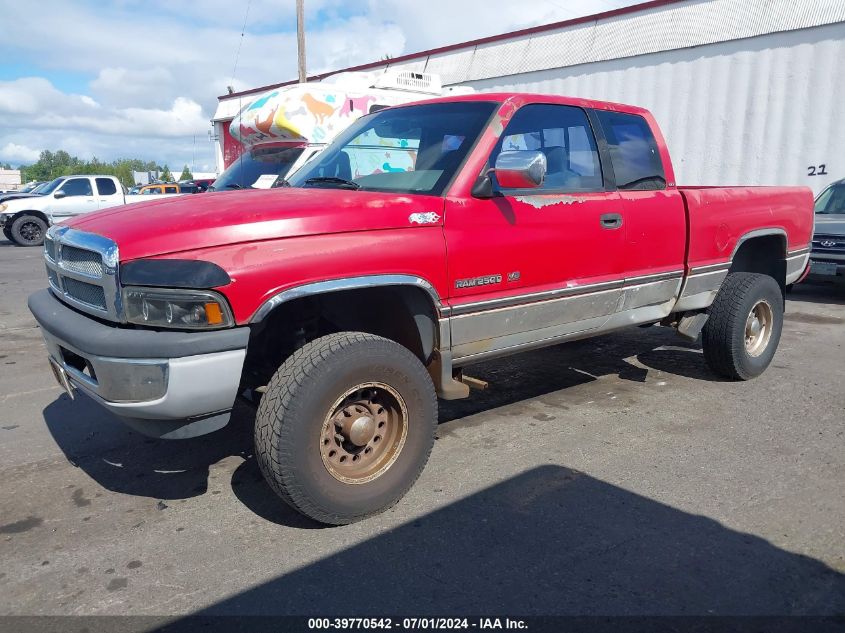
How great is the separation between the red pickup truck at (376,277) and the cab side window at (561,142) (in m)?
0.01

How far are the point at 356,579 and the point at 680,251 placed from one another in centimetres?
315

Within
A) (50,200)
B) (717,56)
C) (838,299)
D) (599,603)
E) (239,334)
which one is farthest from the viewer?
(50,200)

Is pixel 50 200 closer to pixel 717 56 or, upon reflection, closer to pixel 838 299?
pixel 717 56

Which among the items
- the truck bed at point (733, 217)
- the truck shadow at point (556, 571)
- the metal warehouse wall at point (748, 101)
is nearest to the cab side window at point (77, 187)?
the metal warehouse wall at point (748, 101)

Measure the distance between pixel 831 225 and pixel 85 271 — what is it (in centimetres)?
939

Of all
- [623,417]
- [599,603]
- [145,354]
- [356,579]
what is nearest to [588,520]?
[599,603]

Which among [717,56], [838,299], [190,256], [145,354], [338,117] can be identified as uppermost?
[717,56]

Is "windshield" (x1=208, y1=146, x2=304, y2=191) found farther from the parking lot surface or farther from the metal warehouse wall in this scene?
the metal warehouse wall

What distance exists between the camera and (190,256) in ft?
8.81

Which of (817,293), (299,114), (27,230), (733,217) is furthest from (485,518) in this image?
(27,230)

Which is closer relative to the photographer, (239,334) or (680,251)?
(239,334)

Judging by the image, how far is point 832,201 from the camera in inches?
396

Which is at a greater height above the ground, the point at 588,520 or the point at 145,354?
the point at 145,354

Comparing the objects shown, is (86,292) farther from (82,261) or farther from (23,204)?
(23,204)
